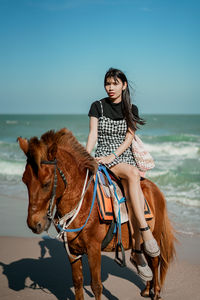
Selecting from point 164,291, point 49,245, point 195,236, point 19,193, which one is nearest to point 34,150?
point 164,291

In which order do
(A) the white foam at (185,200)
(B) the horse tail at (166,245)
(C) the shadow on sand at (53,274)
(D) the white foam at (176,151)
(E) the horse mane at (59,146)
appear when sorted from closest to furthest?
(E) the horse mane at (59,146), (B) the horse tail at (166,245), (C) the shadow on sand at (53,274), (A) the white foam at (185,200), (D) the white foam at (176,151)

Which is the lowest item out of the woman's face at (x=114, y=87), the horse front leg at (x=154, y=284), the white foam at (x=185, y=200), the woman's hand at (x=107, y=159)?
the white foam at (x=185, y=200)

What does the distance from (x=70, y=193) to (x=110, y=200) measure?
51cm

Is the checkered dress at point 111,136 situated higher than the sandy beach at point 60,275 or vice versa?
the checkered dress at point 111,136

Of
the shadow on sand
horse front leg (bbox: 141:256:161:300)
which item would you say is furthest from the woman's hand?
the shadow on sand

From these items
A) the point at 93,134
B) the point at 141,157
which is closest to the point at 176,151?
the point at 141,157

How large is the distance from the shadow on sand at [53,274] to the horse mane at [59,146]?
2.11 metres

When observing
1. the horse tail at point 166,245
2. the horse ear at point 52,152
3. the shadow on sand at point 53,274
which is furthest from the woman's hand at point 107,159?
the shadow on sand at point 53,274

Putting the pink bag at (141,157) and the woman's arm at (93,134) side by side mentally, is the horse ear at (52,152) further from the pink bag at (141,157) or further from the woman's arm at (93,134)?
the pink bag at (141,157)

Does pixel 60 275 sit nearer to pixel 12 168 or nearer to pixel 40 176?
pixel 40 176

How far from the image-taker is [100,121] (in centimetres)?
321

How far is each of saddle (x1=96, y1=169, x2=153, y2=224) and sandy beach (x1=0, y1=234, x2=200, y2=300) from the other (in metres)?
1.46

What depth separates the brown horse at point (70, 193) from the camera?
88.6 inches

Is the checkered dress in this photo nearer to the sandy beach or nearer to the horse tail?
the horse tail
